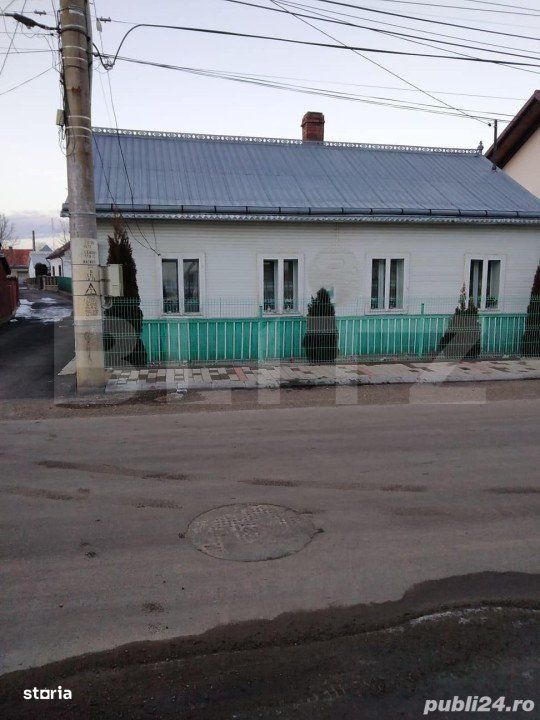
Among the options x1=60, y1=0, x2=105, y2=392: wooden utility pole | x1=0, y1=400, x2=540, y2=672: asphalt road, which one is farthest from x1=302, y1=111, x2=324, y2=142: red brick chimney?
x1=0, y1=400, x2=540, y2=672: asphalt road

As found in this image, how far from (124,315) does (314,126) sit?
11.0m

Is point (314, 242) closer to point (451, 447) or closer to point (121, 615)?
point (451, 447)

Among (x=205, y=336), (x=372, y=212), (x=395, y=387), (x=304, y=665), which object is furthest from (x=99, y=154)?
(x=304, y=665)

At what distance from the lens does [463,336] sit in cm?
1459

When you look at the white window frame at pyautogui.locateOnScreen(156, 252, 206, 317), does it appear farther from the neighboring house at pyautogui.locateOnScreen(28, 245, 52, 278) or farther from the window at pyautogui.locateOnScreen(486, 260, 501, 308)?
the neighboring house at pyautogui.locateOnScreen(28, 245, 52, 278)

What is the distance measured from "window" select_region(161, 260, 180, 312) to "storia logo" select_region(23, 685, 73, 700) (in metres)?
11.9

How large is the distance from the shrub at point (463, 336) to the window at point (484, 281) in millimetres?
1936

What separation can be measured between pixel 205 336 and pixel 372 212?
19.7 feet

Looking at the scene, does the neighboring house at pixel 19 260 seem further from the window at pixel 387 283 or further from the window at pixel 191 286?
the window at pixel 387 283

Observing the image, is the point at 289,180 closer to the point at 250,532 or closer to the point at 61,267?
the point at 250,532

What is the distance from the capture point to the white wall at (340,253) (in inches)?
555

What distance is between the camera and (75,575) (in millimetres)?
4129

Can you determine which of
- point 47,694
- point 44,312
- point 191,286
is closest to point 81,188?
point 191,286

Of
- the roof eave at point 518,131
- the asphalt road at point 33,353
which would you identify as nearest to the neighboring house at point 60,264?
the asphalt road at point 33,353
